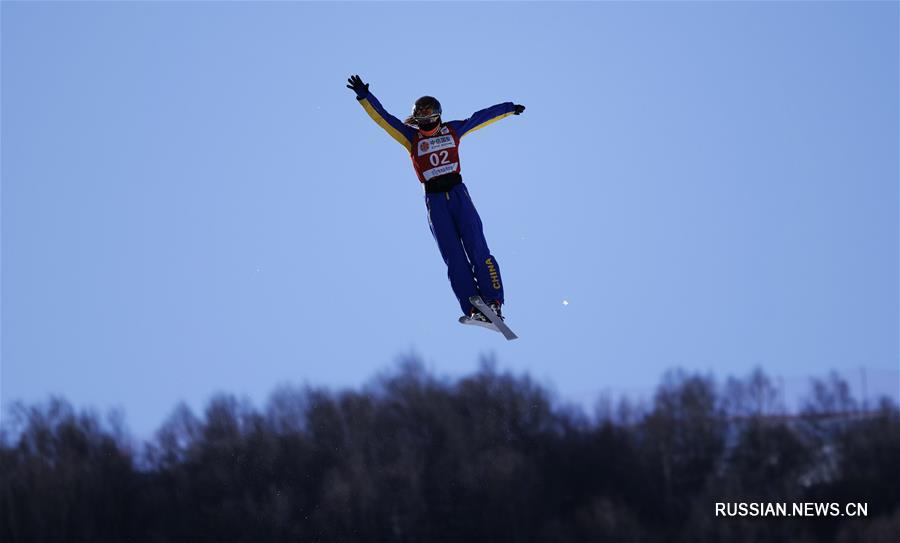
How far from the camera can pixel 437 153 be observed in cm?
2781

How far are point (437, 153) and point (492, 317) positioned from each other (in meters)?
2.59

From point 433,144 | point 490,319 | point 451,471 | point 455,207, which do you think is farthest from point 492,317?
point 451,471

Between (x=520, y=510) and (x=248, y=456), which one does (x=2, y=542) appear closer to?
(x=248, y=456)

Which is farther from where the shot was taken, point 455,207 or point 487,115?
point 487,115

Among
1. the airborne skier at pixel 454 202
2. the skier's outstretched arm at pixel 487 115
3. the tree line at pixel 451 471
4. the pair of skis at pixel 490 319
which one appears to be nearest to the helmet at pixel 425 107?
the airborne skier at pixel 454 202

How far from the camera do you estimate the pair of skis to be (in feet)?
91.1

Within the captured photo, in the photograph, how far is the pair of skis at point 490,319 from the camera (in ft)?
91.1

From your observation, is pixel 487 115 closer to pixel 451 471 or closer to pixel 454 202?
pixel 454 202

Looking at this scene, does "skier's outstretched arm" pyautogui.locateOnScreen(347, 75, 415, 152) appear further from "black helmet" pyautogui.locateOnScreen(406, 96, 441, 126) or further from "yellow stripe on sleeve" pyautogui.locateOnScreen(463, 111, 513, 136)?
"yellow stripe on sleeve" pyautogui.locateOnScreen(463, 111, 513, 136)

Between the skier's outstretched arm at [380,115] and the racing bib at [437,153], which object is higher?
the skier's outstretched arm at [380,115]

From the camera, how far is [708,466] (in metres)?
75.3

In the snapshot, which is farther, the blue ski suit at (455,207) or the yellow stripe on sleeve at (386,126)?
the blue ski suit at (455,207)

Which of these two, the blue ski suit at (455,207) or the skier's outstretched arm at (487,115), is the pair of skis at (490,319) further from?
the skier's outstretched arm at (487,115)

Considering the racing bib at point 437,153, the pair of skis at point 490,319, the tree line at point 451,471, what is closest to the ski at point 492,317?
the pair of skis at point 490,319
